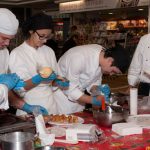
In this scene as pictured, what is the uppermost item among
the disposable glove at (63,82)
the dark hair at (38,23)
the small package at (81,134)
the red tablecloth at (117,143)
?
the dark hair at (38,23)

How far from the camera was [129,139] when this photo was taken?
1.99 metres

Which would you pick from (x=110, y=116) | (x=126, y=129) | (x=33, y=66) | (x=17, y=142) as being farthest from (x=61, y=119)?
(x=17, y=142)

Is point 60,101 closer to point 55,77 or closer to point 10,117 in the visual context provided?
point 55,77

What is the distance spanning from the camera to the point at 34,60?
2.63m

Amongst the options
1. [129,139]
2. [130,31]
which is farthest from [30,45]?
[130,31]

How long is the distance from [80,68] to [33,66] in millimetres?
388

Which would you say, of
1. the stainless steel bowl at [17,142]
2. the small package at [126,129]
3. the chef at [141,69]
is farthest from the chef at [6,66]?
the chef at [141,69]

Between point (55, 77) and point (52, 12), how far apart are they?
9.99m

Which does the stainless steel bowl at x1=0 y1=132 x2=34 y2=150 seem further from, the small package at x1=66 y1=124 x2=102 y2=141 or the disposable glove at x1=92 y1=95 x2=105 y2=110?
the disposable glove at x1=92 y1=95 x2=105 y2=110

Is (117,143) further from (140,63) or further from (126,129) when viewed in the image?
(140,63)

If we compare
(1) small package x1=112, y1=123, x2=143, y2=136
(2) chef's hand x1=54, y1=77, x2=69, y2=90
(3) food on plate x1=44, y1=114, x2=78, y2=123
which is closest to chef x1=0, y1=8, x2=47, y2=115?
(3) food on plate x1=44, y1=114, x2=78, y2=123

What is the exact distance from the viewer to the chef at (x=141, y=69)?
335 centimetres

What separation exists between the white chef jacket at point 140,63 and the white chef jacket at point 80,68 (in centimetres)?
76

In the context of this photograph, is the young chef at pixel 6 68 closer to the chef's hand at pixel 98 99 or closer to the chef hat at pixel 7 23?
the chef hat at pixel 7 23
